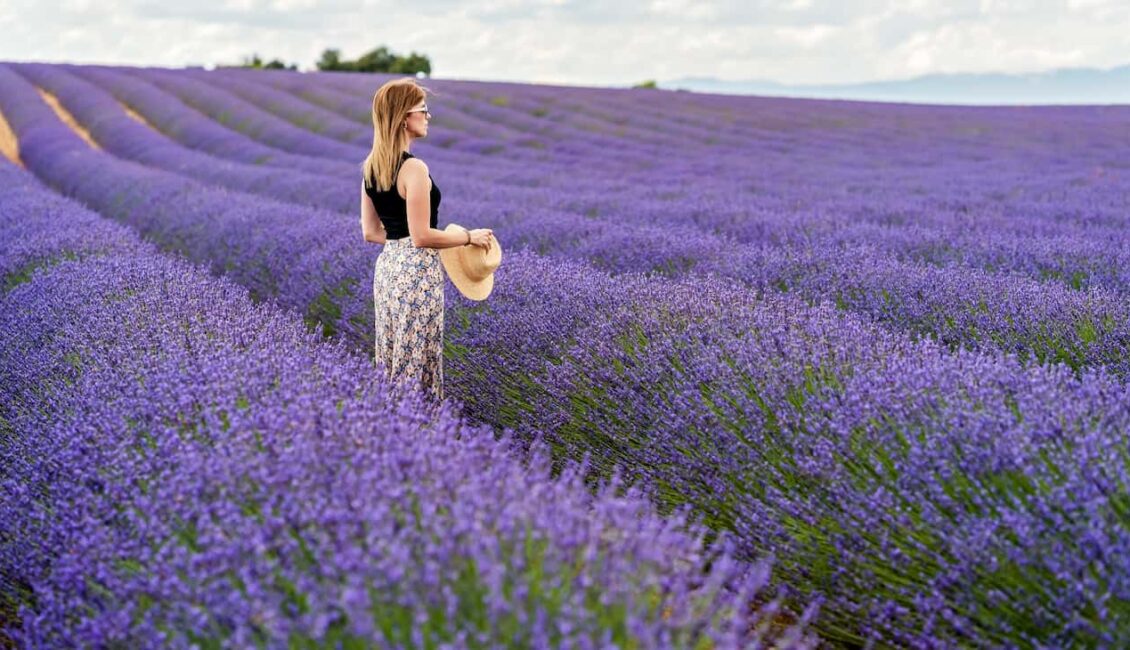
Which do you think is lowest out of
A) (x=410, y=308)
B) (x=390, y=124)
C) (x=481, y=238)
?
(x=410, y=308)

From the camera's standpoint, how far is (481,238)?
343 centimetres

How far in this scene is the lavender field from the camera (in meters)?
1.53

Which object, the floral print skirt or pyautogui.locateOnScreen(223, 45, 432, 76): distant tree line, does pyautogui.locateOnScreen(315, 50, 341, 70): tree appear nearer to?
pyautogui.locateOnScreen(223, 45, 432, 76): distant tree line

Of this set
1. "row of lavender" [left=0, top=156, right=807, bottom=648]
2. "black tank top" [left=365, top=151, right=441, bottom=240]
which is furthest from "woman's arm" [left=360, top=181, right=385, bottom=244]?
"row of lavender" [left=0, top=156, right=807, bottom=648]

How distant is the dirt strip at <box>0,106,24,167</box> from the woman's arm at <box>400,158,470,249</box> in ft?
50.6

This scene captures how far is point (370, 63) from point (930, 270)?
3226cm

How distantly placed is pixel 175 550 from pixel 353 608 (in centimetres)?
44

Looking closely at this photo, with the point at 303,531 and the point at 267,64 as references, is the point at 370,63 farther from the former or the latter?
the point at 303,531

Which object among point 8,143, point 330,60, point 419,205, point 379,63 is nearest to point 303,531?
point 419,205

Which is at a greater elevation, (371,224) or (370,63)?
(370,63)

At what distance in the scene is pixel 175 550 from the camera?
1.67 metres

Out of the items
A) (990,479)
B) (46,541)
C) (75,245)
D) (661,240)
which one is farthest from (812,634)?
(75,245)

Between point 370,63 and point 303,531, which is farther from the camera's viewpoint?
point 370,63

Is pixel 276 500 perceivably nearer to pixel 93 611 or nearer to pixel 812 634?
pixel 93 611
